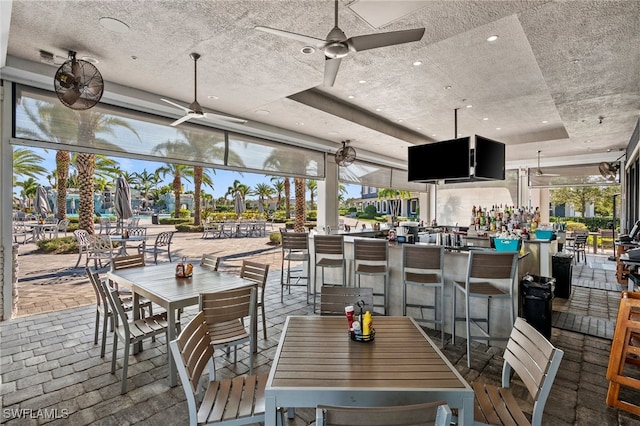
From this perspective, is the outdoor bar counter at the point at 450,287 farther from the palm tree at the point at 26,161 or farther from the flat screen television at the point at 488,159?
the palm tree at the point at 26,161

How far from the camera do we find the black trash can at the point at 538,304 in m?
3.46

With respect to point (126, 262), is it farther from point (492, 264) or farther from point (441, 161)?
point (441, 161)

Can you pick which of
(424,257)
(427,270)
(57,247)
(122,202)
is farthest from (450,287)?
(57,247)

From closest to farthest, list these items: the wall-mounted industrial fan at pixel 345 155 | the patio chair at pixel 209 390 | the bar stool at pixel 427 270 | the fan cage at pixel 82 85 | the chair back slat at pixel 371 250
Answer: the patio chair at pixel 209 390 → the fan cage at pixel 82 85 → the bar stool at pixel 427 270 → the chair back slat at pixel 371 250 → the wall-mounted industrial fan at pixel 345 155

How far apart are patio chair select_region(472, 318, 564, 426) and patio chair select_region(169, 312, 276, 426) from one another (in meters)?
1.06

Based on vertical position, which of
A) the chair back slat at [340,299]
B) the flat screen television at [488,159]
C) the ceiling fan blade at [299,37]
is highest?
the ceiling fan blade at [299,37]

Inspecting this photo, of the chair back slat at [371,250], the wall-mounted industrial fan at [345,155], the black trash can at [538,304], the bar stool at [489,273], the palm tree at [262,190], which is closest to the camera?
the bar stool at [489,273]

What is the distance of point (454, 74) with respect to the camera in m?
4.20

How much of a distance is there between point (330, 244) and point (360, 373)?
10.3ft

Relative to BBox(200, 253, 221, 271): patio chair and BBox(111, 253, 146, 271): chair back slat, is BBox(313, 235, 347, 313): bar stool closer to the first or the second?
BBox(200, 253, 221, 271): patio chair

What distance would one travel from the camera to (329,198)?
27.4ft

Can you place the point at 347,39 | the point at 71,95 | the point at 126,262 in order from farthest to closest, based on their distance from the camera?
the point at 126,262, the point at 71,95, the point at 347,39

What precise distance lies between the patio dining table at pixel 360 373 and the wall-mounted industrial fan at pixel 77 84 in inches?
119

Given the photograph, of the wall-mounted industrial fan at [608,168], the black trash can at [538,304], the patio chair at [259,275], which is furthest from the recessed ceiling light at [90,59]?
the wall-mounted industrial fan at [608,168]
